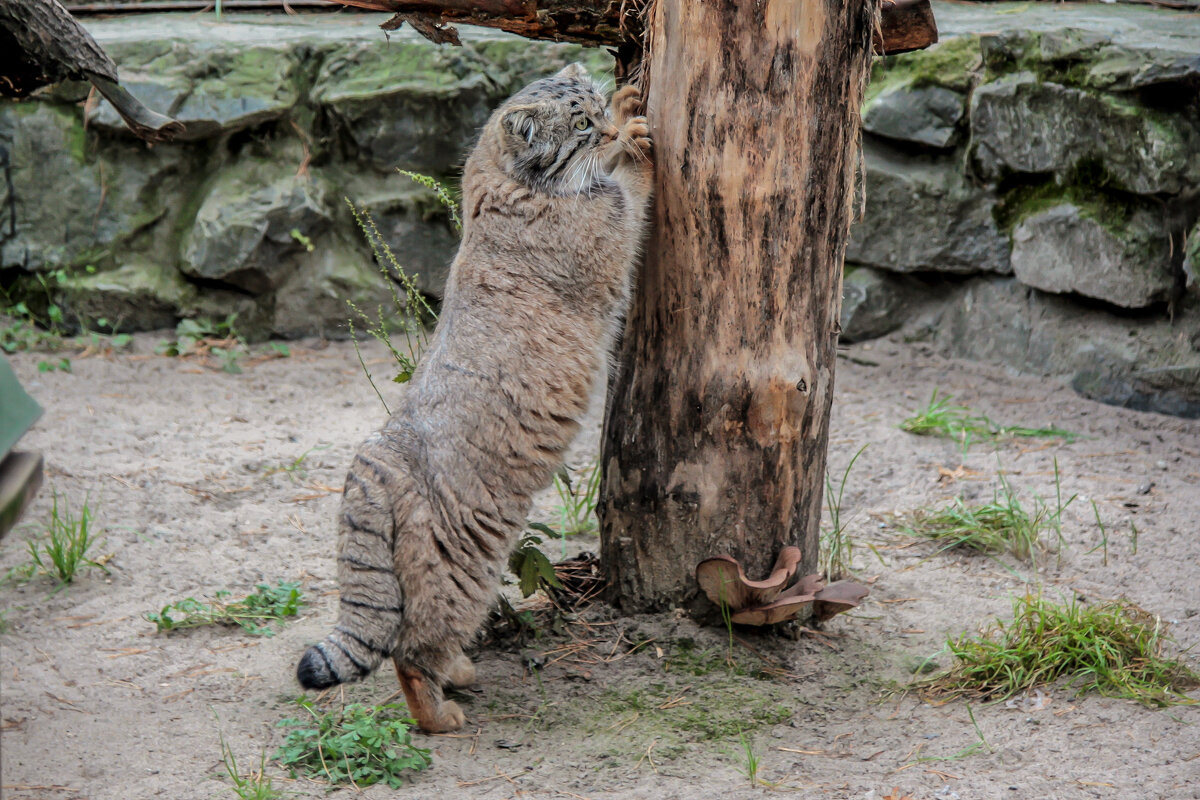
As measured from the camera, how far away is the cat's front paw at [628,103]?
3.74m

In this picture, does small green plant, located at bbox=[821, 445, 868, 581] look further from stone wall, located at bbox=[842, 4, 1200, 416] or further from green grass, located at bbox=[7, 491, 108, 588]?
green grass, located at bbox=[7, 491, 108, 588]

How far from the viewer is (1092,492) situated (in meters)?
5.04

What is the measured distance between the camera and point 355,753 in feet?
11.0

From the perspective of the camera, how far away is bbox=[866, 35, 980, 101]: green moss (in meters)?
6.23

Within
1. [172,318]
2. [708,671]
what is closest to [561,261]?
[708,671]

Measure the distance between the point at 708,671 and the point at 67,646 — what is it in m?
2.58

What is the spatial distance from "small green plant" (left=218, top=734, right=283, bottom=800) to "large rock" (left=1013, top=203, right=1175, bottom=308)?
5.03 m

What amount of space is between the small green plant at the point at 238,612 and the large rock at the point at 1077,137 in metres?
4.69

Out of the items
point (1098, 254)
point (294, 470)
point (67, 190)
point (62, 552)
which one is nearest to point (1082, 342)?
point (1098, 254)

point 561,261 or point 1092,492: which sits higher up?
point 561,261

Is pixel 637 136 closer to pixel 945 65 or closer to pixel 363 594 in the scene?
pixel 363 594

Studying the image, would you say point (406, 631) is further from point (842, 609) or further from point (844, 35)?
point (844, 35)

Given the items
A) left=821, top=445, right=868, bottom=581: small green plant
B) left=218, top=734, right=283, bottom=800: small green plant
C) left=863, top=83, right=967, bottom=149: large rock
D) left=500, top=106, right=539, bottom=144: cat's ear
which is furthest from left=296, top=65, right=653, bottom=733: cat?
left=863, top=83, right=967, bottom=149: large rock

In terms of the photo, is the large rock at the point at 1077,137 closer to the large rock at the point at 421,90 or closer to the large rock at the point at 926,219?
the large rock at the point at 926,219
